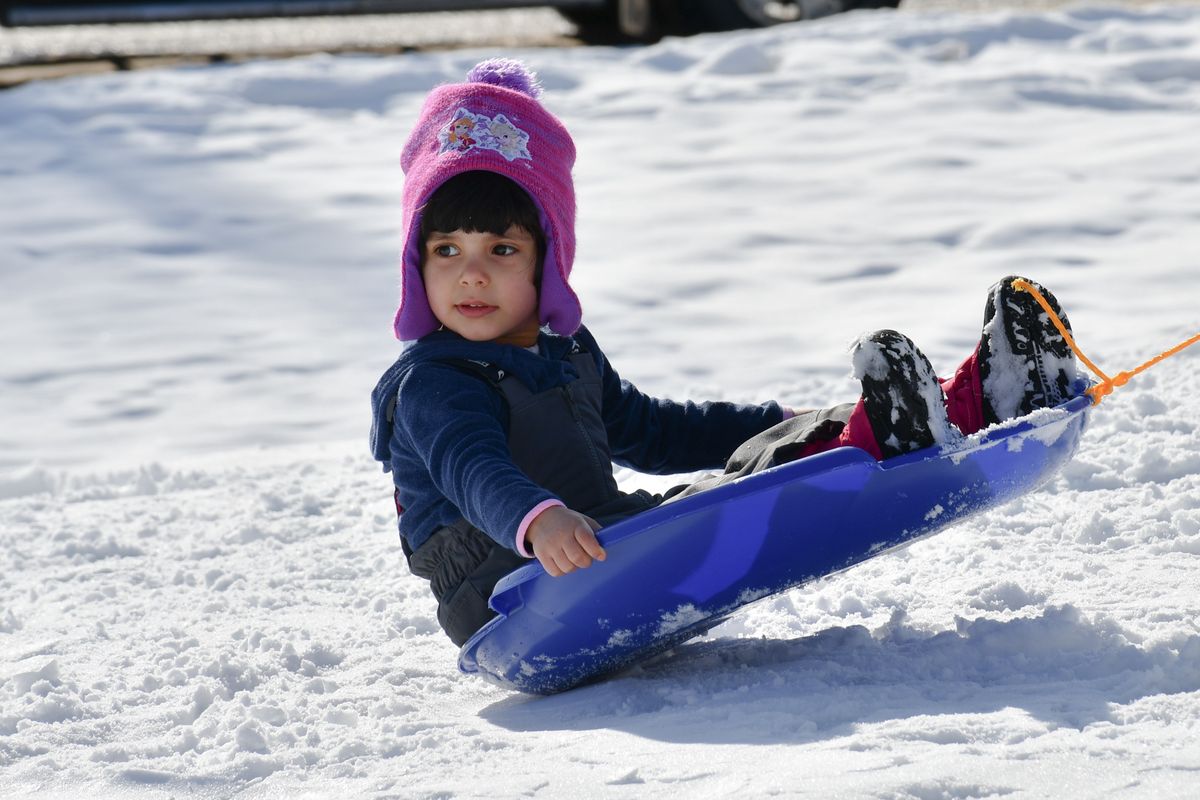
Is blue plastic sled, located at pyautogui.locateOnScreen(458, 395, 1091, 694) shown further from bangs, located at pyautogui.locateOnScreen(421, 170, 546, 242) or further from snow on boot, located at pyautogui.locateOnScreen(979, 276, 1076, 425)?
bangs, located at pyautogui.locateOnScreen(421, 170, 546, 242)

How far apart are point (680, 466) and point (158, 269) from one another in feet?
11.0

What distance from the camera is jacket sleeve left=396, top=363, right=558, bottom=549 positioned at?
2.12 metres

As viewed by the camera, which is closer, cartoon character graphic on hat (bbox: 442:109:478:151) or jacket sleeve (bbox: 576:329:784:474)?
cartoon character graphic on hat (bbox: 442:109:478:151)

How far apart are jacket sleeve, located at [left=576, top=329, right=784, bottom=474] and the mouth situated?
12.9 inches

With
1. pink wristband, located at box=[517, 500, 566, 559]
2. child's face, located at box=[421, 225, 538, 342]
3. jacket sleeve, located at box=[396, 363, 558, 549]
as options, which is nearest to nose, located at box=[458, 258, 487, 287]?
child's face, located at box=[421, 225, 538, 342]

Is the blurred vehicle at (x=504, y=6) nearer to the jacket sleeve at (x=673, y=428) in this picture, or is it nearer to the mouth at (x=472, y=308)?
the jacket sleeve at (x=673, y=428)

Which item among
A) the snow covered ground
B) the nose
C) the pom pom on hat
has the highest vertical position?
the pom pom on hat

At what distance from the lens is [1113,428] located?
3.18 metres

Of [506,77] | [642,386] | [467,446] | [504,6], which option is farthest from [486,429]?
[504,6]

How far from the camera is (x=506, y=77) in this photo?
2637 mm

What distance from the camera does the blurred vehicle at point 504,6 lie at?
25.5 feet

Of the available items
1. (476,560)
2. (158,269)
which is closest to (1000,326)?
(476,560)

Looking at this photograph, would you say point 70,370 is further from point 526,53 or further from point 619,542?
point 526,53

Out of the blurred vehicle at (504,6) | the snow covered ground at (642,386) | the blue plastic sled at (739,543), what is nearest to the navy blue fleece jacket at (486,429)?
the blue plastic sled at (739,543)
